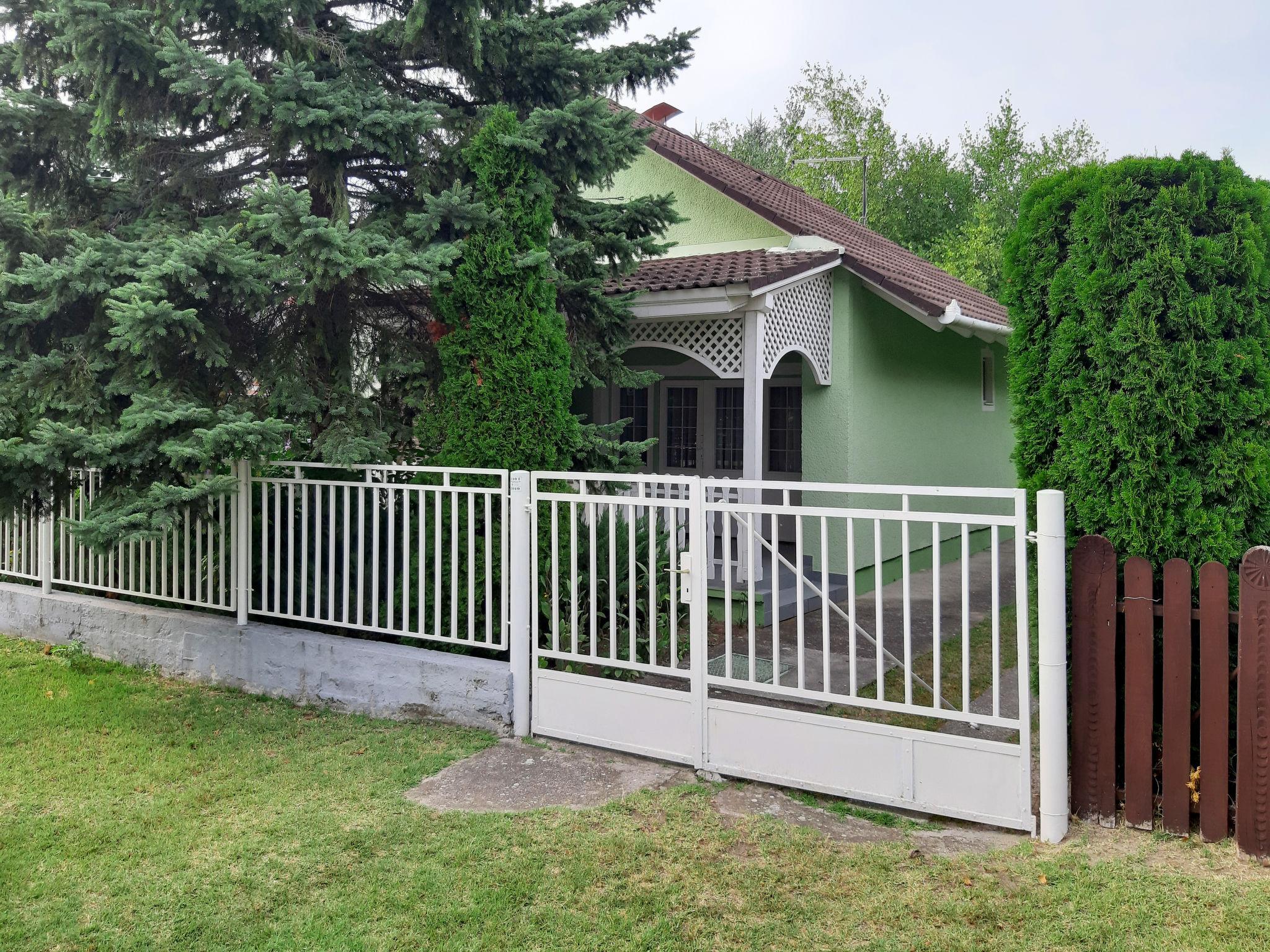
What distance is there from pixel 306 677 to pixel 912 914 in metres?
4.32

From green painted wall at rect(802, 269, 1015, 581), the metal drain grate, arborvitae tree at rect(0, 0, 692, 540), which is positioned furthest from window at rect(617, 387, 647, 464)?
the metal drain grate

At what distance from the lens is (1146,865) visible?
3709 millimetres

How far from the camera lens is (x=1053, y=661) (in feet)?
13.1

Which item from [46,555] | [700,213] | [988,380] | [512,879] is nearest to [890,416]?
[700,213]

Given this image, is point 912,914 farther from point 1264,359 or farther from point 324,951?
point 1264,359

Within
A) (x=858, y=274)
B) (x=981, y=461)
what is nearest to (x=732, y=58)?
(x=981, y=461)

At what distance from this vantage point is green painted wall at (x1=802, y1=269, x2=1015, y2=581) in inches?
393

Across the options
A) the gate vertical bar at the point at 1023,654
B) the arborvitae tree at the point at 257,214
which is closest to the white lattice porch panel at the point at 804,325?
the arborvitae tree at the point at 257,214

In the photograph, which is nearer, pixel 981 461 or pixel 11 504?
pixel 11 504

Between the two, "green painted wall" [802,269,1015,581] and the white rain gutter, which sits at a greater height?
the white rain gutter

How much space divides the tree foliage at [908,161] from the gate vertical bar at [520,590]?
32.8 metres

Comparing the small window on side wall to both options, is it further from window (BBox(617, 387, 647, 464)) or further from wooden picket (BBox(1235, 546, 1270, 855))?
wooden picket (BBox(1235, 546, 1270, 855))

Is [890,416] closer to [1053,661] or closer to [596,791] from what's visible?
[1053,661]

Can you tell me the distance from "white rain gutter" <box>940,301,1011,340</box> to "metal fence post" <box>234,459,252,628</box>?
22.5ft
